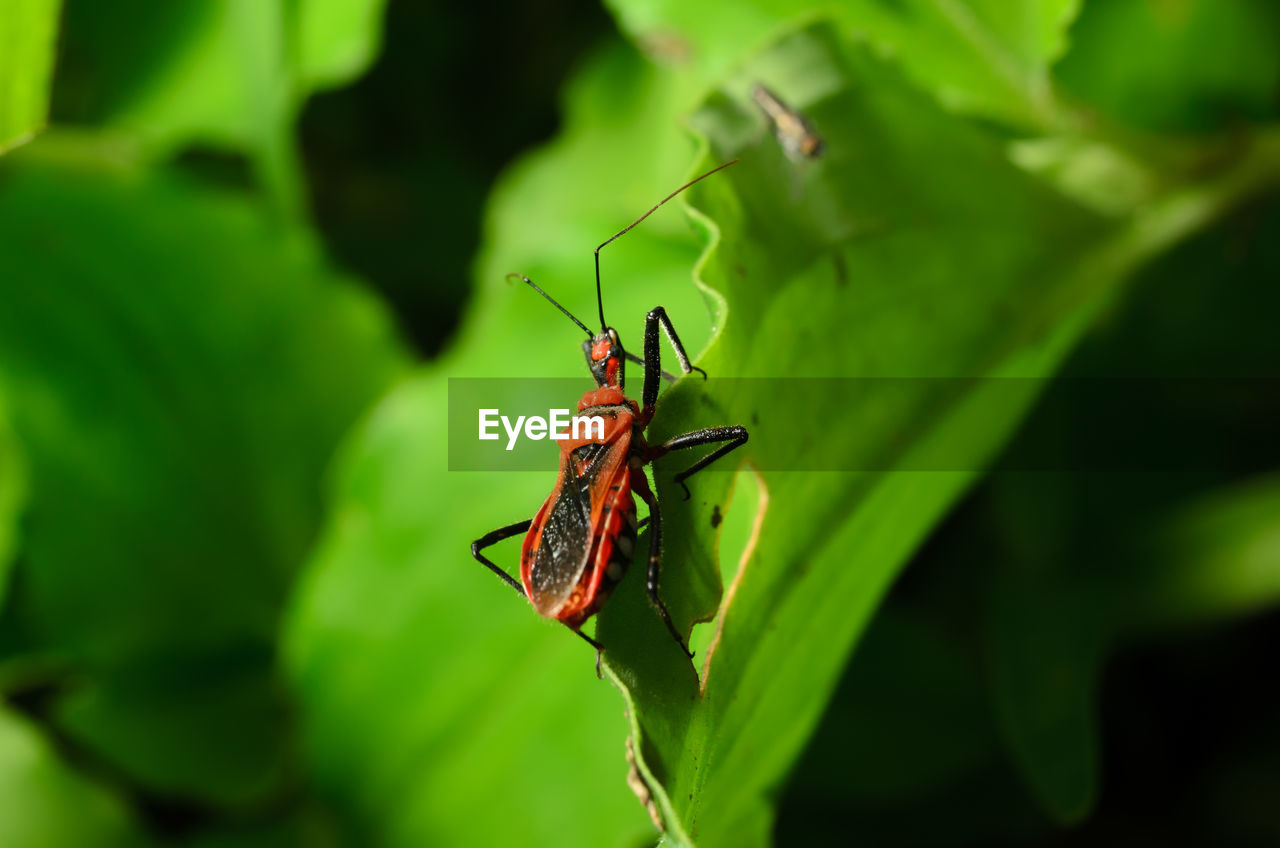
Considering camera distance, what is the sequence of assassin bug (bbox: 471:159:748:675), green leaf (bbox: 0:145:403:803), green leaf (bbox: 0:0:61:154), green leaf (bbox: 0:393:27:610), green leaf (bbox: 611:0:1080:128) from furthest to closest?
green leaf (bbox: 0:145:403:803)
green leaf (bbox: 0:393:27:610)
green leaf (bbox: 611:0:1080:128)
green leaf (bbox: 0:0:61:154)
assassin bug (bbox: 471:159:748:675)

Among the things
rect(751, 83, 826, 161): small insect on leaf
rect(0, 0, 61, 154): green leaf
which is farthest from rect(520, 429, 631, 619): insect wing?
rect(0, 0, 61, 154): green leaf

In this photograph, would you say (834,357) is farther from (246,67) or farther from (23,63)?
(246,67)

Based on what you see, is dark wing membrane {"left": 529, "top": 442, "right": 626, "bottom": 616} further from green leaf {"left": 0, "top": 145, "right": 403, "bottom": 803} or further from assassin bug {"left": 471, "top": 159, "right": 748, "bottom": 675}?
green leaf {"left": 0, "top": 145, "right": 403, "bottom": 803}

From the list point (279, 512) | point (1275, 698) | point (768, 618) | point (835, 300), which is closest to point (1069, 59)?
point (835, 300)

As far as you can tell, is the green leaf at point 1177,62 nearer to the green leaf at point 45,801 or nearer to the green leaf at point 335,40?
the green leaf at point 335,40

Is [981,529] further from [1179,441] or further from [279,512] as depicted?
[279,512]
